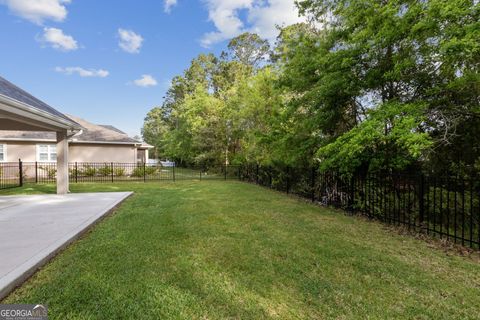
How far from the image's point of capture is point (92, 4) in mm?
12070

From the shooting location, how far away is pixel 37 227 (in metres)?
5.00

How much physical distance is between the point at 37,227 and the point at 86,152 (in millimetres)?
14943

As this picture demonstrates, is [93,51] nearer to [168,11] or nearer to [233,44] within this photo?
[168,11]

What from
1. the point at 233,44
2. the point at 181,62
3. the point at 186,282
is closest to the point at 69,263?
the point at 186,282

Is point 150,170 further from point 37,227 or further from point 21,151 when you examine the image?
point 37,227

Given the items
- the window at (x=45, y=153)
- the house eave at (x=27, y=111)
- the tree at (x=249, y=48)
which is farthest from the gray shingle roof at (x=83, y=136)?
the tree at (x=249, y=48)

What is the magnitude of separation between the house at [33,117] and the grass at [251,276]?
3.46 m

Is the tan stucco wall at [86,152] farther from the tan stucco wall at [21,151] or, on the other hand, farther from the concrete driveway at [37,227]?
the concrete driveway at [37,227]

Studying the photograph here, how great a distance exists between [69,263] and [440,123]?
7987mm

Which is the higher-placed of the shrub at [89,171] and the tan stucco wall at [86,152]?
the tan stucco wall at [86,152]

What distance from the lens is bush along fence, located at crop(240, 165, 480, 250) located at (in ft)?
16.5

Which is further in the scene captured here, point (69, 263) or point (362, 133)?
point (362, 133)

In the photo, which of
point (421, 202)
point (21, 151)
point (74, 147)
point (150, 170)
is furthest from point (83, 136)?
point (421, 202)

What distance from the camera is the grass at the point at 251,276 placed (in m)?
2.52
